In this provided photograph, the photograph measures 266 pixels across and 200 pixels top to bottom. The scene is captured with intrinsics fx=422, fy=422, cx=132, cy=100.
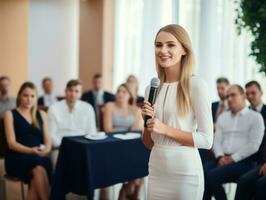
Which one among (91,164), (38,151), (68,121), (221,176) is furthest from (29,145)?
(221,176)

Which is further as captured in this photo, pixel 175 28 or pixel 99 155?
pixel 99 155

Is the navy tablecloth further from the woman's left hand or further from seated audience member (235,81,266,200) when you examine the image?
the woman's left hand

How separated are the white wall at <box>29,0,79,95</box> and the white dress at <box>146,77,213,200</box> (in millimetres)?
7327

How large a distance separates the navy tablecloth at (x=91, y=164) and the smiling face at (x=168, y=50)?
1925mm

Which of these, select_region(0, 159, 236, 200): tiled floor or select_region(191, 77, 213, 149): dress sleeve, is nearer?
select_region(191, 77, 213, 149): dress sleeve

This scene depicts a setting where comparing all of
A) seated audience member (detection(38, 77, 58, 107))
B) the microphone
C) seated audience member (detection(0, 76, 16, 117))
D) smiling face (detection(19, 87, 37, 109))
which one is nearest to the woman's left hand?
the microphone

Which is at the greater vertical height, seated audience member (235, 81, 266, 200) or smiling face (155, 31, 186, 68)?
smiling face (155, 31, 186, 68)

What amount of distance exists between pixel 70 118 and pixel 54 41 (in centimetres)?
491

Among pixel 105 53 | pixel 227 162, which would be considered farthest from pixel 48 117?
pixel 105 53

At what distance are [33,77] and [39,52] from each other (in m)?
0.55

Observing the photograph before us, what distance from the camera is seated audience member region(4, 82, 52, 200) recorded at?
3.80 m

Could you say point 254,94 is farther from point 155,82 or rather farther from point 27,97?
point 155,82

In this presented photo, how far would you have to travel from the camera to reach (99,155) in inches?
139

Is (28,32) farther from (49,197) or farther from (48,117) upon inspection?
(49,197)
